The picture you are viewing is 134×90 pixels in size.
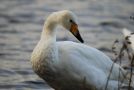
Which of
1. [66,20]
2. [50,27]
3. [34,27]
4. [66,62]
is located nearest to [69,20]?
[66,20]

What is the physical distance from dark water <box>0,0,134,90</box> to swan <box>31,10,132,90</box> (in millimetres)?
1811

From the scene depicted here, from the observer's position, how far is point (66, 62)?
754 centimetres

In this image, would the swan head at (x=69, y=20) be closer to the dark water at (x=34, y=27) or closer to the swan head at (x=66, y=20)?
the swan head at (x=66, y=20)

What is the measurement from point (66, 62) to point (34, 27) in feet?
19.8

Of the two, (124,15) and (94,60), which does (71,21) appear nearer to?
(94,60)

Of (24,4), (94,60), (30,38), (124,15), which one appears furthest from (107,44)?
(94,60)

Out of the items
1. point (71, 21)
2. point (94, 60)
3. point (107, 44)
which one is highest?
point (71, 21)

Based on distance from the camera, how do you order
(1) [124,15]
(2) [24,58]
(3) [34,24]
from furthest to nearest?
1. (1) [124,15]
2. (3) [34,24]
3. (2) [24,58]

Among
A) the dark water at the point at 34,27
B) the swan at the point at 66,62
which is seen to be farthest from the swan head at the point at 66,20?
the dark water at the point at 34,27

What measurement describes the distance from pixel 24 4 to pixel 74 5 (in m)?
1.27

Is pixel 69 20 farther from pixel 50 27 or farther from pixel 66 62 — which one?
pixel 66 62

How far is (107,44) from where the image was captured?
40.9ft

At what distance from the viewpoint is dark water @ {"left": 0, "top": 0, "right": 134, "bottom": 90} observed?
33.3 ft

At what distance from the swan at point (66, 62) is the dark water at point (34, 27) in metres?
1.81
